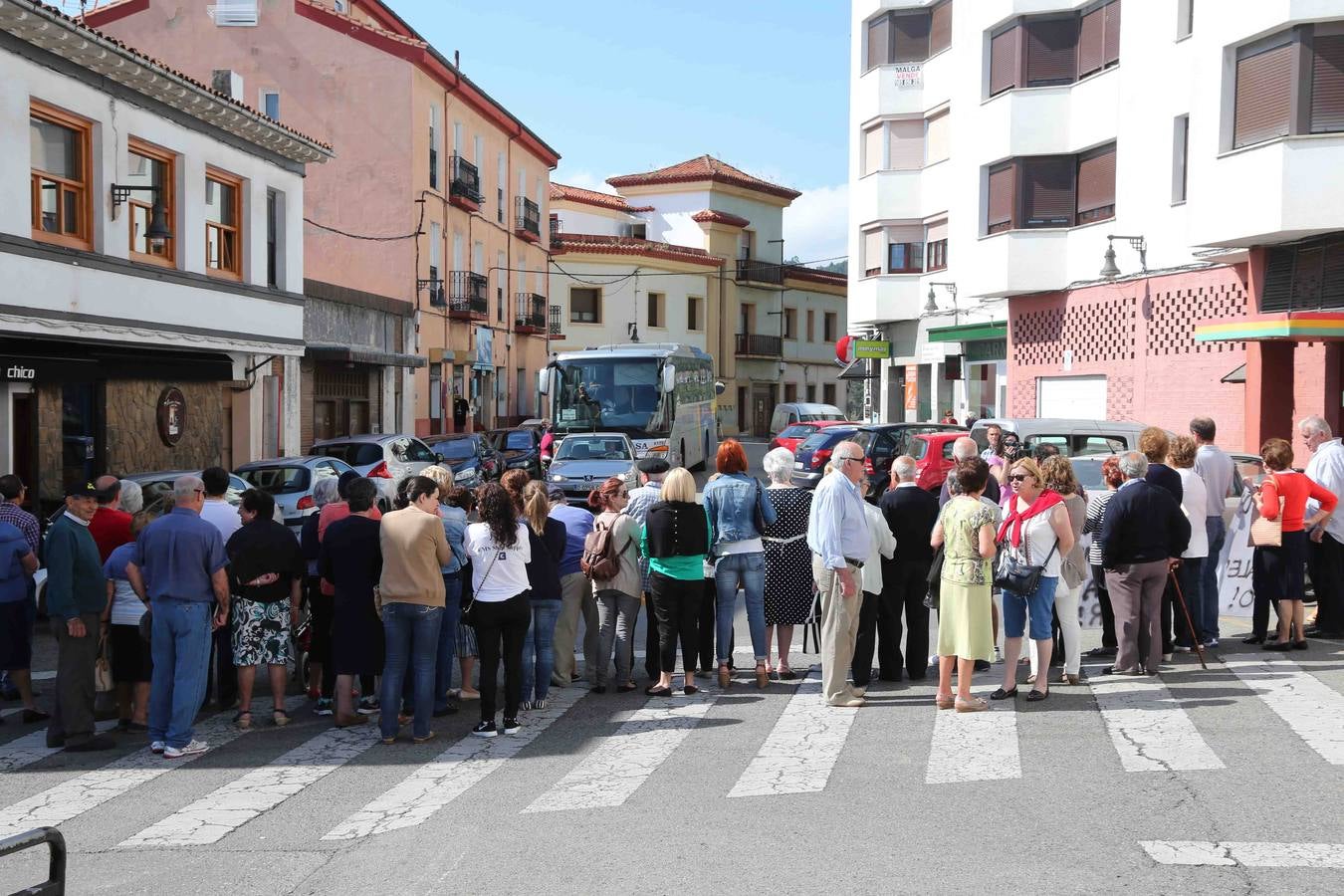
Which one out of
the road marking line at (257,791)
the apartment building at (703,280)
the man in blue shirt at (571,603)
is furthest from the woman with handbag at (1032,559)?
the apartment building at (703,280)

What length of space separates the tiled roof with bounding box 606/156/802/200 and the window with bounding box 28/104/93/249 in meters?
46.9

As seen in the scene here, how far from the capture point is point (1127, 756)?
7789mm

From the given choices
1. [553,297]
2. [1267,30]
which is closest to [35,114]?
[1267,30]

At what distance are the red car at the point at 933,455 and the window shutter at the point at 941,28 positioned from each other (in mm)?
18873

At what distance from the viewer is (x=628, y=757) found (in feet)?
26.7

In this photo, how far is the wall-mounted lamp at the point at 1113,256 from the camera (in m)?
25.6

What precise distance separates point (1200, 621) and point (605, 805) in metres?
6.38

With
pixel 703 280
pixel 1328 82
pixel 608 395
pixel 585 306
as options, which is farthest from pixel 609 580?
pixel 703 280

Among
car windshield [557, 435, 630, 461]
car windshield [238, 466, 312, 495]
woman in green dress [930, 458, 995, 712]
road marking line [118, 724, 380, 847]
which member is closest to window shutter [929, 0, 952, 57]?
car windshield [557, 435, 630, 461]

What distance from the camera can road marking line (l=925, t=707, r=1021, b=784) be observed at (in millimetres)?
7504

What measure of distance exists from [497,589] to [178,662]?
6.89 feet

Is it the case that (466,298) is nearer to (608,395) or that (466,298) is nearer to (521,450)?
(521,450)

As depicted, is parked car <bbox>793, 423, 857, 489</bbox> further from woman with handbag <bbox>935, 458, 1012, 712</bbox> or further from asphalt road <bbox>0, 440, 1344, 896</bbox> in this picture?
woman with handbag <bbox>935, 458, 1012, 712</bbox>

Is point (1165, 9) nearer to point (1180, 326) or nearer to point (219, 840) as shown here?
point (1180, 326)
